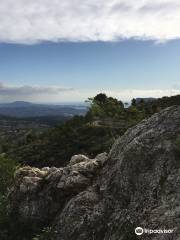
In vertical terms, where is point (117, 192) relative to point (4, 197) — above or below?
above

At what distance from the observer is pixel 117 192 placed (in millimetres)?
20312

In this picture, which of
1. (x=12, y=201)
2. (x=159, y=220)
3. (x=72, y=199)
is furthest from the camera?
(x=12, y=201)

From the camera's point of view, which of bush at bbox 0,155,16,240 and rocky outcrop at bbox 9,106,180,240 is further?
bush at bbox 0,155,16,240

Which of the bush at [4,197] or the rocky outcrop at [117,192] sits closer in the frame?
the rocky outcrop at [117,192]

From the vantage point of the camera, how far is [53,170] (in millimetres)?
26469

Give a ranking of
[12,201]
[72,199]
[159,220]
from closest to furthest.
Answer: [159,220] < [72,199] < [12,201]

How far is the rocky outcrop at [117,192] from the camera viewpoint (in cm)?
1750

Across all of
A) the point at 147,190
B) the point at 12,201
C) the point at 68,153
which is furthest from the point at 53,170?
the point at 68,153

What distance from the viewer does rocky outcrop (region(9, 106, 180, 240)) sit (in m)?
17.5

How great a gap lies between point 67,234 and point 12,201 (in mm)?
6481

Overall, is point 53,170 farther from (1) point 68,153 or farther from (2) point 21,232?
(1) point 68,153

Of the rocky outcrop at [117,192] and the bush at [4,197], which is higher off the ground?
the rocky outcrop at [117,192]

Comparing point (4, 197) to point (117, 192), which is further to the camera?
point (4, 197)

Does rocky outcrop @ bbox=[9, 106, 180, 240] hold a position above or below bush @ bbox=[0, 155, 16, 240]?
above
